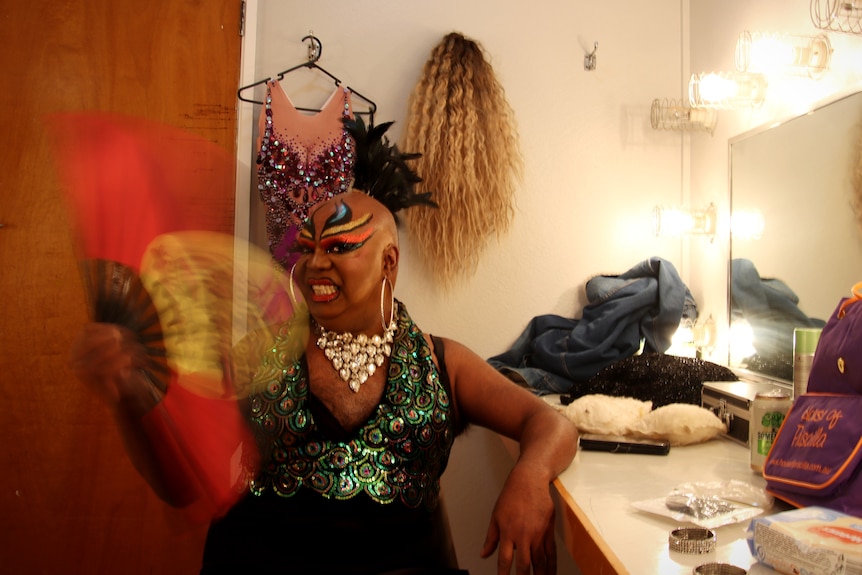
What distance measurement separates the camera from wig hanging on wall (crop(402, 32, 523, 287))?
2.33 metres

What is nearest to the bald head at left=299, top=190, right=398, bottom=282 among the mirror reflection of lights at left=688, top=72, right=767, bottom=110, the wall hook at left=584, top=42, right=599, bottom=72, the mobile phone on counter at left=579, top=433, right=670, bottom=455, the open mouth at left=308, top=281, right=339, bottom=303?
the open mouth at left=308, top=281, right=339, bottom=303

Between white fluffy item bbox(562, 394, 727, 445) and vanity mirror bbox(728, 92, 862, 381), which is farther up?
vanity mirror bbox(728, 92, 862, 381)

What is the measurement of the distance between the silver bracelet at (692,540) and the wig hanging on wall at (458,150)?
154 centimetres

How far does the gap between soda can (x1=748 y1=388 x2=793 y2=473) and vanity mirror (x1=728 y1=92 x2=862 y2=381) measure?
46 centimetres

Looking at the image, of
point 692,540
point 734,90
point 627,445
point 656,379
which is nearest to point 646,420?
point 627,445

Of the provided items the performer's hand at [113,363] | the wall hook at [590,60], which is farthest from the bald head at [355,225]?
the wall hook at [590,60]

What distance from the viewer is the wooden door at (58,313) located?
2.27m

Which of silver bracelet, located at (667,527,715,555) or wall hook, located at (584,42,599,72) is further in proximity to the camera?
wall hook, located at (584,42,599,72)

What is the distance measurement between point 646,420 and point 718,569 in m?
0.76

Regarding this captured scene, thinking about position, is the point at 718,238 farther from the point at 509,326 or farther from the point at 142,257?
the point at 142,257

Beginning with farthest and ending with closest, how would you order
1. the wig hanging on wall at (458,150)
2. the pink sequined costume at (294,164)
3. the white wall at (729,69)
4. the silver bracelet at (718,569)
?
the wig hanging on wall at (458,150) < the pink sequined costume at (294,164) < the white wall at (729,69) < the silver bracelet at (718,569)

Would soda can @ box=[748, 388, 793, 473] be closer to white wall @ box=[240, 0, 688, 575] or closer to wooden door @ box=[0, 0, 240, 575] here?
white wall @ box=[240, 0, 688, 575]

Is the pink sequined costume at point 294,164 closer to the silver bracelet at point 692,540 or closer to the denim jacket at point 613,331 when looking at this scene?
the denim jacket at point 613,331

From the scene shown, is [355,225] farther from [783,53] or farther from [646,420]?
[783,53]
